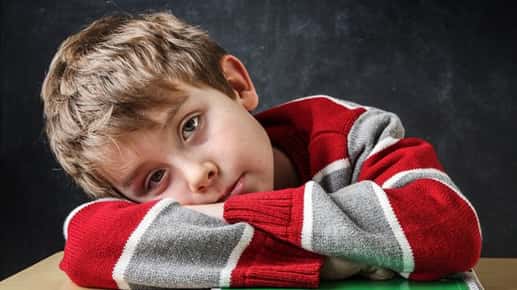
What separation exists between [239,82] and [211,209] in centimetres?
29

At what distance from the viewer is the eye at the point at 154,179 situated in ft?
2.59

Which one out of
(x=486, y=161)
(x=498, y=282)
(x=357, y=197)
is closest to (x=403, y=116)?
(x=486, y=161)

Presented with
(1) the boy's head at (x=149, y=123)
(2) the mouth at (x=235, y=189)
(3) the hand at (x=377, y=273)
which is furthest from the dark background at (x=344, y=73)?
(3) the hand at (x=377, y=273)

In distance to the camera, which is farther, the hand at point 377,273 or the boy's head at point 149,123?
the boy's head at point 149,123

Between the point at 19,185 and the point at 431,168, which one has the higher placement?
the point at 431,168

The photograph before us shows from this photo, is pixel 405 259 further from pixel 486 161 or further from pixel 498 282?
pixel 486 161

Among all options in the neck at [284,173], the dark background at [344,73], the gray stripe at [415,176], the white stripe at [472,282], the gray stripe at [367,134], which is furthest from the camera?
the dark background at [344,73]

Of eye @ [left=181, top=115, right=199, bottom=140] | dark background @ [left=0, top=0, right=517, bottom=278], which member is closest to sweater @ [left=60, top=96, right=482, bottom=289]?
eye @ [left=181, top=115, right=199, bottom=140]

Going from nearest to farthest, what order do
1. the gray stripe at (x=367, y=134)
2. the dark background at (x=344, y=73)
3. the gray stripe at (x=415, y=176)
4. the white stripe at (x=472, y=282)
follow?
1. the white stripe at (x=472, y=282)
2. the gray stripe at (x=415, y=176)
3. the gray stripe at (x=367, y=134)
4. the dark background at (x=344, y=73)

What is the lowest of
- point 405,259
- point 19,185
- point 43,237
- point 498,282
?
point 43,237

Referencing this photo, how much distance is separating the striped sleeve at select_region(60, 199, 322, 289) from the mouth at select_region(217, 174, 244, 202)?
85 millimetres

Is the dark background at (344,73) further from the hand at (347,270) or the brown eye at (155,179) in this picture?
the hand at (347,270)

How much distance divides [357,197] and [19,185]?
4.18 ft

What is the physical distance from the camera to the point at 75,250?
679 mm
